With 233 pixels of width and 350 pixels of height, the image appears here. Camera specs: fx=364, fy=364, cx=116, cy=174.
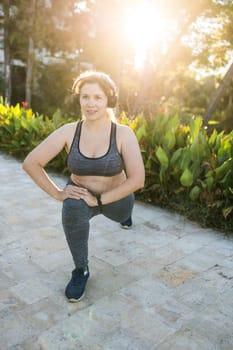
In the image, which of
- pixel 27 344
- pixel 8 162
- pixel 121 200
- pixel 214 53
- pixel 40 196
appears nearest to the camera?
pixel 27 344

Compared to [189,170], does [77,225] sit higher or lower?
higher

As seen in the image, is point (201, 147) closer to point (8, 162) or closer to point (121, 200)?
point (121, 200)

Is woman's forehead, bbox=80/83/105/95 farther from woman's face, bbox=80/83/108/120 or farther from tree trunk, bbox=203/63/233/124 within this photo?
tree trunk, bbox=203/63/233/124

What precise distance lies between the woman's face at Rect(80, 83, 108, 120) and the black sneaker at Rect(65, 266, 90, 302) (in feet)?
3.28

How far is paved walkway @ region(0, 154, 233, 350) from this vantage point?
6.31 feet

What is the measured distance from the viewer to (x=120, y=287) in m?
2.44

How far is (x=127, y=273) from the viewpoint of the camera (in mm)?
2645

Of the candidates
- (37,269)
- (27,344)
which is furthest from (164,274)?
(27,344)

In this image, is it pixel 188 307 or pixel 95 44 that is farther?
pixel 95 44

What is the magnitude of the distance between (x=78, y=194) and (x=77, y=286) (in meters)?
0.57

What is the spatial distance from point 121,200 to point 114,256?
0.64m

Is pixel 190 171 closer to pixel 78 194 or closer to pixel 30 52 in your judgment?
pixel 78 194

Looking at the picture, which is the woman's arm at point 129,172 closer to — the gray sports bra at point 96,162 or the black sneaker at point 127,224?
the gray sports bra at point 96,162

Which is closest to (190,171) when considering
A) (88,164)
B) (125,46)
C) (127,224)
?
(127,224)
